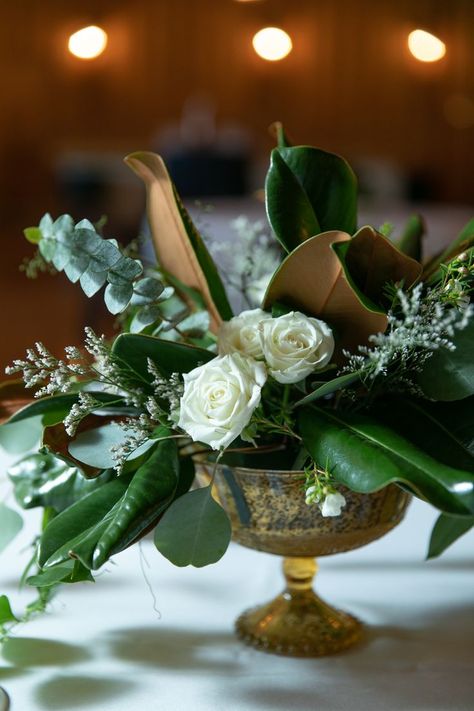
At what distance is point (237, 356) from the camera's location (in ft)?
2.47

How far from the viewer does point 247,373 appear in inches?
29.1

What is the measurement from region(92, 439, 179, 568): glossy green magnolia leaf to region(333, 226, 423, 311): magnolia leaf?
0.68 feet

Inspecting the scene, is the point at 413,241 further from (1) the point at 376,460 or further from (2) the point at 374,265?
(1) the point at 376,460

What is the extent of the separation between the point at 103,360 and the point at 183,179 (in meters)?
4.82

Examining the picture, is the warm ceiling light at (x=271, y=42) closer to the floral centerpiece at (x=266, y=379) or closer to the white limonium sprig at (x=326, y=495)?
the floral centerpiece at (x=266, y=379)

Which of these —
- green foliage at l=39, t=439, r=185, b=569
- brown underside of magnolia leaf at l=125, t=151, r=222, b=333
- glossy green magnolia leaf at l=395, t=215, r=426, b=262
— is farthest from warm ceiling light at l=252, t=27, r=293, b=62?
green foliage at l=39, t=439, r=185, b=569

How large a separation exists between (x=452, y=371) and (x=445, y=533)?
154mm

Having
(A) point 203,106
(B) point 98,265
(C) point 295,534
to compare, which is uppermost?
(A) point 203,106

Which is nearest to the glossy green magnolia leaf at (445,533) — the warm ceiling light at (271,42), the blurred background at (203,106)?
the warm ceiling light at (271,42)

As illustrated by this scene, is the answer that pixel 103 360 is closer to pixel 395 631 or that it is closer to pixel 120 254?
pixel 120 254

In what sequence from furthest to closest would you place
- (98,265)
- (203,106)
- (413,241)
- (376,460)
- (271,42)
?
(203,106) < (271,42) < (413,241) < (98,265) < (376,460)

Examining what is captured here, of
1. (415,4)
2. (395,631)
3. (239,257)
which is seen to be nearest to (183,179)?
(415,4)

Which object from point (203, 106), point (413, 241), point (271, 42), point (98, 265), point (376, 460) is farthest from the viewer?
point (203, 106)

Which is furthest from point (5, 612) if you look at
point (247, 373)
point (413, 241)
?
point (413, 241)
